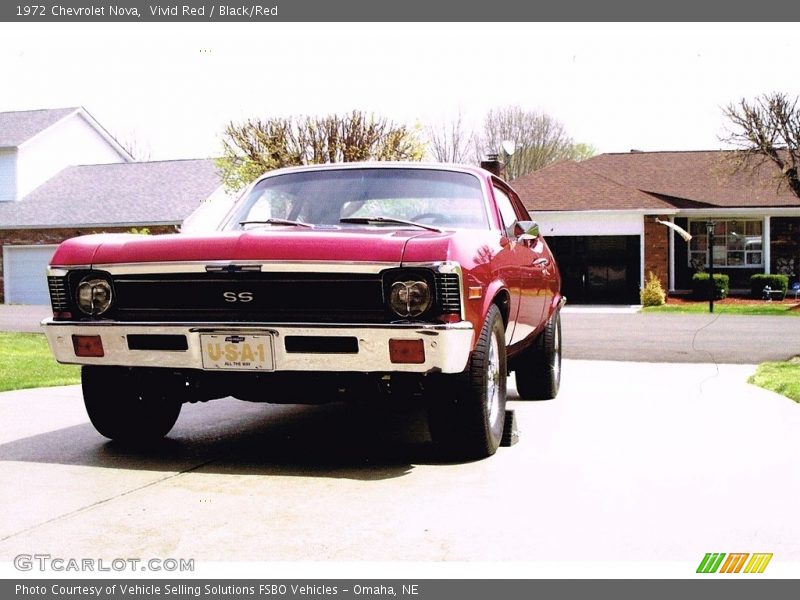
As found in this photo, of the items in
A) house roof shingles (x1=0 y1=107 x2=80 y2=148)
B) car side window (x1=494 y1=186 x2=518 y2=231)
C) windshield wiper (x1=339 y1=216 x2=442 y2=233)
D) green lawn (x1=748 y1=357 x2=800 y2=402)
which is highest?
house roof shingles (x1=0 y1=107 x2=80 y2=148)

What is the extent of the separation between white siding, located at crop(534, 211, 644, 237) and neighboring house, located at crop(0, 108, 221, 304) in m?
12.8

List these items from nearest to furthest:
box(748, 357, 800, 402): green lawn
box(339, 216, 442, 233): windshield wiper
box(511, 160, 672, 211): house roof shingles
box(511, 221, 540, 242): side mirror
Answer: box(339, 216, 442, 233): windshield wiper < box(511, 221, 540, 242): side mirror < box(748, 357, 800, 402): green lawn < box(511, 160, 672, 211): house roof shingles

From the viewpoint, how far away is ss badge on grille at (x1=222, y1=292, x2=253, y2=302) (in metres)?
4.68

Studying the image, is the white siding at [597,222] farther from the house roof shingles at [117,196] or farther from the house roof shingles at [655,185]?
the house roof shingles at [117,196]

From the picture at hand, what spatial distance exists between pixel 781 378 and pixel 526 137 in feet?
134

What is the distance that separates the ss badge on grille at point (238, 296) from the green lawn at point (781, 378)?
4.78m

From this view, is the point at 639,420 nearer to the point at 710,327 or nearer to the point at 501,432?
the point at 501,432

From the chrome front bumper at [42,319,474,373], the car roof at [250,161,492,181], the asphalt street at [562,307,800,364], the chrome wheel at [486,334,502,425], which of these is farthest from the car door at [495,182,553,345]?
the asphalt street at [562,307,800,364]

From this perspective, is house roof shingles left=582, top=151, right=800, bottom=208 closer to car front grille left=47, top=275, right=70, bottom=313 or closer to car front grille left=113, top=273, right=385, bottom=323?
car front grille left=113, top=273, right=385, bottom=323

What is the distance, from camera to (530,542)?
357cm

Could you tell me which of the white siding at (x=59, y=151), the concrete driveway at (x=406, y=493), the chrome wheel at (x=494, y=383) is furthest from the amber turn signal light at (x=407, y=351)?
the white siding at (x=59, y=151)

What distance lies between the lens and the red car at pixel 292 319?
4.46m

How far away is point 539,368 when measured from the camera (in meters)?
7.46

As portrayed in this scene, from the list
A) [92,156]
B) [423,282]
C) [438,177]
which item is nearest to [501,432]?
[423,282]
